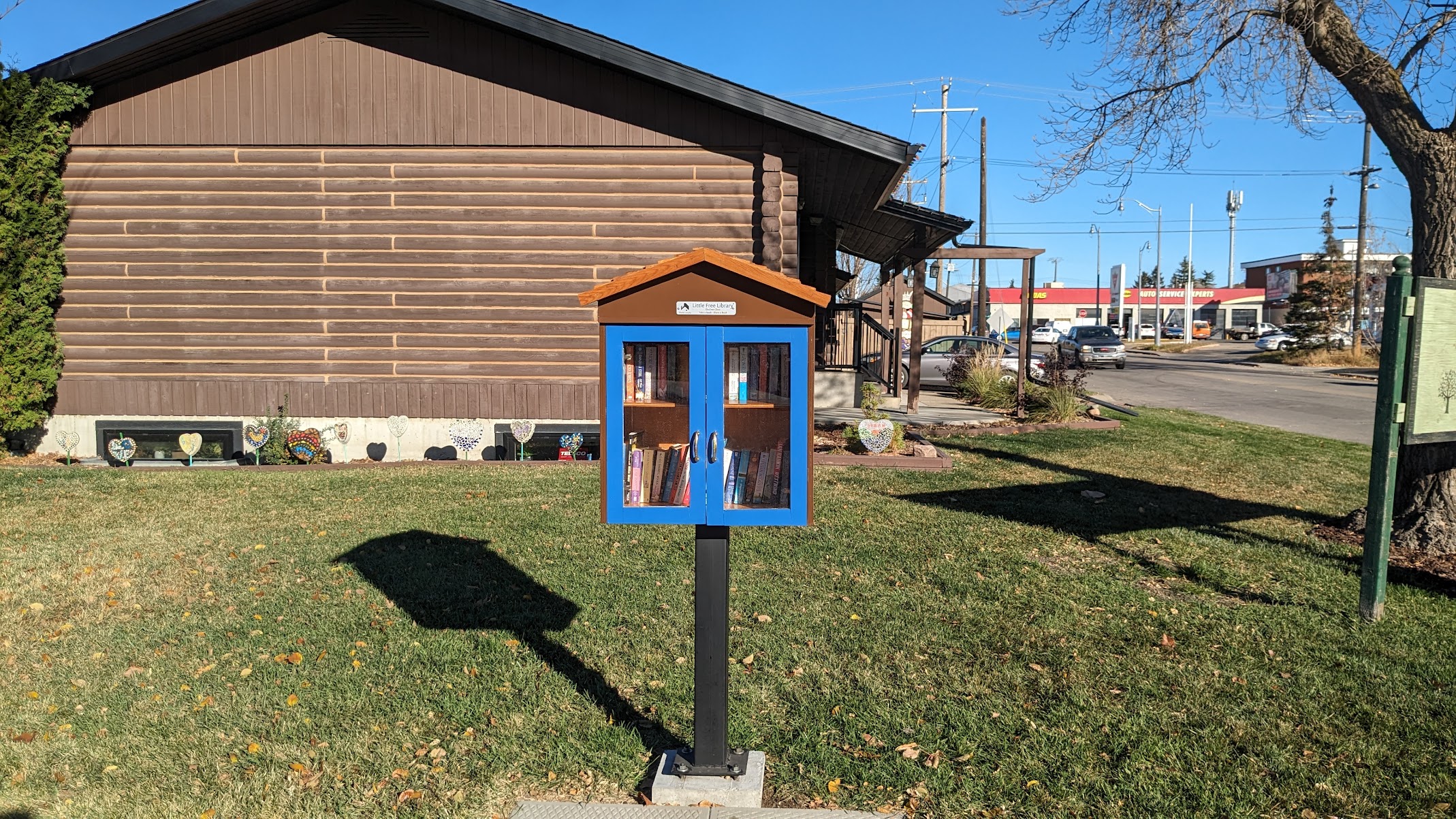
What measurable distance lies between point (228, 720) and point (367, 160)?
26.1 ft

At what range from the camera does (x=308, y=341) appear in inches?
433

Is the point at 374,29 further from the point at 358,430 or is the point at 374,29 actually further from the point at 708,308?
the point at 708,308

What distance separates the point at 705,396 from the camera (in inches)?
146

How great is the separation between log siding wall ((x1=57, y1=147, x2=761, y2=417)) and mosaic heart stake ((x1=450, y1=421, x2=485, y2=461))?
243mm

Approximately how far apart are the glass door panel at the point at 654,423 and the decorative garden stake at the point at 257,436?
25.6 feet

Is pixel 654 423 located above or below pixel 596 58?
below

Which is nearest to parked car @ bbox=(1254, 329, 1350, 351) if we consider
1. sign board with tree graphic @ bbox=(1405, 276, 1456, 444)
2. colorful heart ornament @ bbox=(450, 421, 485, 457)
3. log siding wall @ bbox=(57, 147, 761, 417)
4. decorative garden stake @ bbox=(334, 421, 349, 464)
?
log siding wall @ bbox=(57, 147, 761, 417)

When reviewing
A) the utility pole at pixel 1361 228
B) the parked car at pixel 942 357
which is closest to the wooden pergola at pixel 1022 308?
the parked car at pixel 942 357

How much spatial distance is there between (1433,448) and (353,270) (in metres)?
10.1

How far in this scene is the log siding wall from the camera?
35.7 feet

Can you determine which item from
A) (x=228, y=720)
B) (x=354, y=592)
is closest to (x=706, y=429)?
(x=228, y=720)

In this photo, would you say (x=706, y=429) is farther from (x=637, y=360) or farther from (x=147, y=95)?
(x=147, y=95)

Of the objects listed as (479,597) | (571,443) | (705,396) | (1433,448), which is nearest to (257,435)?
(571,443)

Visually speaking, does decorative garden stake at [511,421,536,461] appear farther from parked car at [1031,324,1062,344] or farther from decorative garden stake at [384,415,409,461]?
parked car at [1031,324,1062,344]
